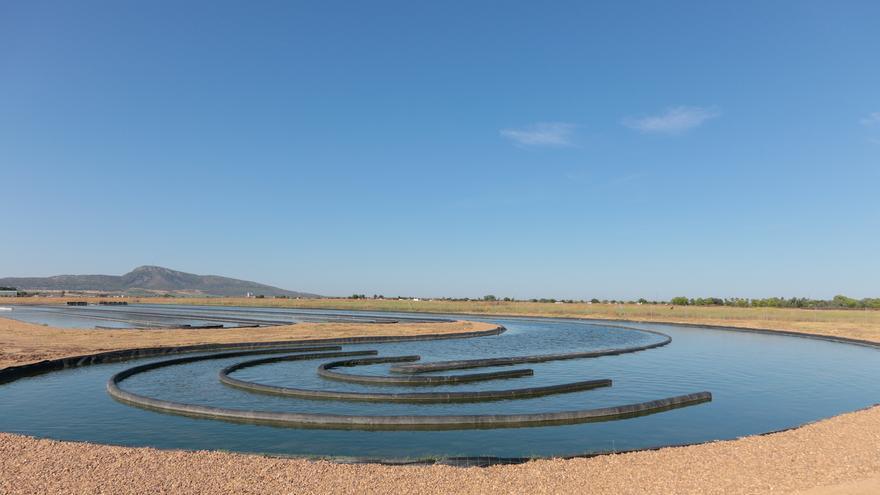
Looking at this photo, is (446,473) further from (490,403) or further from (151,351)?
(151,351)

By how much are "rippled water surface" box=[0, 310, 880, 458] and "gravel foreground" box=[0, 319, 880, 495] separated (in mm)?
1658

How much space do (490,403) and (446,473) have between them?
673cm

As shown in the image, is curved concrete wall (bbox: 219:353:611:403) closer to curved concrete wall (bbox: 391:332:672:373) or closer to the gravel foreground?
curved concrete wall (bbox: 391:332:672:373)

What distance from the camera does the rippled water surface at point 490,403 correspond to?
10.6 meters

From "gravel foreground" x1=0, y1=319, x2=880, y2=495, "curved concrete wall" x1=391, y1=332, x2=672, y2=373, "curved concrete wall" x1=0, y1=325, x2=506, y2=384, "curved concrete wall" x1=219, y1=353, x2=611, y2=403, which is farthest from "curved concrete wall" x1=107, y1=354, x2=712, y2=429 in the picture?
"curved concrete wall" x1=0, y1=325, x2=506, y2=384

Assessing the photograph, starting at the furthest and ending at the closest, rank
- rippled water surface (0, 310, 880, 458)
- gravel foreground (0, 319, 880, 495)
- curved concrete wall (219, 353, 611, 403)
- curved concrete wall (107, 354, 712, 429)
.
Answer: curved concrete wall (219, 353, 611, 403)
curved concrete wall (107, 354, 712, 429)
rippled water surface (0, 310, 880, 458)
gravel foreground (0, 319, 880, 495)

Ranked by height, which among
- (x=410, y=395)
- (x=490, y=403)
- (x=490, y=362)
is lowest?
(x=490, y=403)

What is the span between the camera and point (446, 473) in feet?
25.7

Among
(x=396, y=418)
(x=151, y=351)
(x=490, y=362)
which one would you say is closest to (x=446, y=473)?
(x=396, y=418)

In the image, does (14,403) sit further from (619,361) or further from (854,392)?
(854,392)

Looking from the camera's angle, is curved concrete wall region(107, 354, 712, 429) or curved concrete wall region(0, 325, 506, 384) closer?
curved concrete wall region(107, 354, 712, 429)

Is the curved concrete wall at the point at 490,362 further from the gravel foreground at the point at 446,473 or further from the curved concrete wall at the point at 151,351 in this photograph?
the gravel foreground at the point at 446,473

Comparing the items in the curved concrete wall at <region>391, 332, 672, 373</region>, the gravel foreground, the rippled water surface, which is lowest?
the rippled water surface

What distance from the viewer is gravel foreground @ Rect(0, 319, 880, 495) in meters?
7.23
